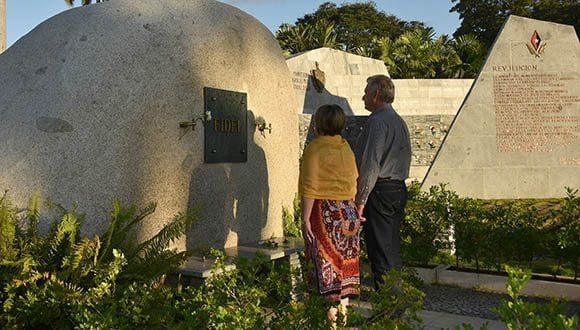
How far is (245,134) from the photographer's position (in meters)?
5.66

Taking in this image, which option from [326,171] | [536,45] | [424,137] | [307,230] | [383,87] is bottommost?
[307,230]

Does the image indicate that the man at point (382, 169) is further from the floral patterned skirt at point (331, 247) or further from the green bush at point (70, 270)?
the green bush at point (70, 270)

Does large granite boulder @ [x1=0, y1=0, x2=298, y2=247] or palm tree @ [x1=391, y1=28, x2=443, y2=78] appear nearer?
large granite boulder @ [x1=0, y1=0, x2=298, y2=247]

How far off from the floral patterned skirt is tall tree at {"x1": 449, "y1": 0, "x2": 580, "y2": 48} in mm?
41896

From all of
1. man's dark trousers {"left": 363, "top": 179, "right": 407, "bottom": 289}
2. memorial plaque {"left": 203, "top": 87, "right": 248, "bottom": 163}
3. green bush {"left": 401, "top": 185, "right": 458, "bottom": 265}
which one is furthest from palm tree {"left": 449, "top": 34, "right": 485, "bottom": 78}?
man's dark trousers {"left": 363, "top": 179, "right": 407, "bottom": 289}

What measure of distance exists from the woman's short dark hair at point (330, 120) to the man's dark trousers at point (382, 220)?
667mm

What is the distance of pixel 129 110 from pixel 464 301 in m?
3.61

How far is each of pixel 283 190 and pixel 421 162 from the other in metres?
14.5

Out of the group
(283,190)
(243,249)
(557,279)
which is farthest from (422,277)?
(243,249)

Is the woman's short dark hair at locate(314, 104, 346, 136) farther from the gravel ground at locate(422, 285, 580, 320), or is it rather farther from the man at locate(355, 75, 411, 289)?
the gravel ground at locate(422, 285, 580, 320)

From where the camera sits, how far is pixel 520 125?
12156 mm

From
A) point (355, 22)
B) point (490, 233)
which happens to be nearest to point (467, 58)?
point (355, 22)

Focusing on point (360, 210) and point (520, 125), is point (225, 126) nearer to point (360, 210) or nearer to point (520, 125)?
point (360, 210)

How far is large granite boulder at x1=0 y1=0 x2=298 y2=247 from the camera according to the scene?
438cm
